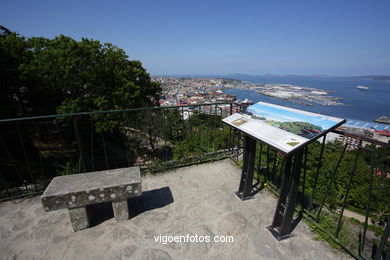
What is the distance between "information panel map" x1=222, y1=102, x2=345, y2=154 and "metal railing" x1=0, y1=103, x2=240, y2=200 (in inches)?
49.6

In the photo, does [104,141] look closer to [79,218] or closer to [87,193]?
[79,218]

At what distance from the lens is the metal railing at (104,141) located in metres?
3.71

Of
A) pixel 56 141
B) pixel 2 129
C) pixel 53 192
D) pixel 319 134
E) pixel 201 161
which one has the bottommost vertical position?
pixel 56 141

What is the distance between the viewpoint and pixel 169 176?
4.00 metres

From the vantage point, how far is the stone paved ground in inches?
89.9

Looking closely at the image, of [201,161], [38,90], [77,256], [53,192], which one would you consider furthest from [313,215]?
[38,90]

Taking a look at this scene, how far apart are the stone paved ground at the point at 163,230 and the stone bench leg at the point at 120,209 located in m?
0.10

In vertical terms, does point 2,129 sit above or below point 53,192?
below

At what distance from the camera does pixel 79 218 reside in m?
2.52

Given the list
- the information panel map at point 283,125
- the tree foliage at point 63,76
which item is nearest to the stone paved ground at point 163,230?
the information panel map at point 283,125

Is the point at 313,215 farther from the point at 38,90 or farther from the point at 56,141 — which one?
the point at 38,90

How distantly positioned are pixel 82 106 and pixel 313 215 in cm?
1448

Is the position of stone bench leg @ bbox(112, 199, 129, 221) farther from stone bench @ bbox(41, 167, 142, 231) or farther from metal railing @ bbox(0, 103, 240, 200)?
metal railing @ bbox(0, 103, 240, 200)

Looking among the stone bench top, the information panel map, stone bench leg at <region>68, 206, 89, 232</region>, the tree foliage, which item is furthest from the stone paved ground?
the tree foliage
